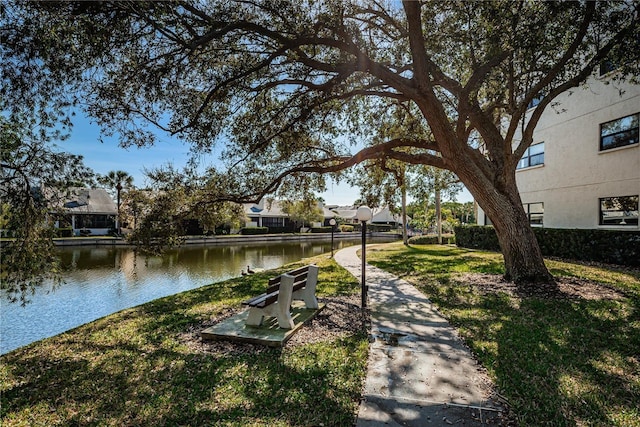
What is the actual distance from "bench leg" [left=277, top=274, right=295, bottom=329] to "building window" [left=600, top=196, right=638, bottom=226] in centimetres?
1314

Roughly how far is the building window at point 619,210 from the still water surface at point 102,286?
50.1 feet

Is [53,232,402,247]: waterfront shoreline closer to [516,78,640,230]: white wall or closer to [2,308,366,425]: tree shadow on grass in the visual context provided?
[2,308,366,425]: tree shadow on grass

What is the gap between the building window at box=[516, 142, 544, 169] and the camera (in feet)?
52.2

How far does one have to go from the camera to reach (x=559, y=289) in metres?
7.55

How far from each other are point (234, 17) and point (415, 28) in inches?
152

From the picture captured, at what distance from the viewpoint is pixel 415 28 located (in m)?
7.12

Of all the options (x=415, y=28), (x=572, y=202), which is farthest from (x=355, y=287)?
(x=572, y=202)

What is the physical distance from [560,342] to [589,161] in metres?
11.9

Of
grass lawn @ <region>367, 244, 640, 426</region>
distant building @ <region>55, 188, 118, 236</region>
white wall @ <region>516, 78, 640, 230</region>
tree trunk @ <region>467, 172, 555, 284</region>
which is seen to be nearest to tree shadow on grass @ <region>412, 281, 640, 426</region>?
grass lawn @ <region>367, 244, 640, 426</region>

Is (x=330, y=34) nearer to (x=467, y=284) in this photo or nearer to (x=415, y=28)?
(x=415, y=28)

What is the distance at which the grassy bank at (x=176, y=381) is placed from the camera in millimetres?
3242

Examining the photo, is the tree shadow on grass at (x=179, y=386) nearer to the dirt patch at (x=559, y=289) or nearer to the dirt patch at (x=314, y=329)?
the dirt patch at (x=314, y=329)

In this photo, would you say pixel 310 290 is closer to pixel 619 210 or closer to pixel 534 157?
pixel 619 210

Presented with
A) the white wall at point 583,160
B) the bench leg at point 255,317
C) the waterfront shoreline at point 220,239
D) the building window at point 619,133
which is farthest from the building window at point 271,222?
the bench leg at point 255,317
